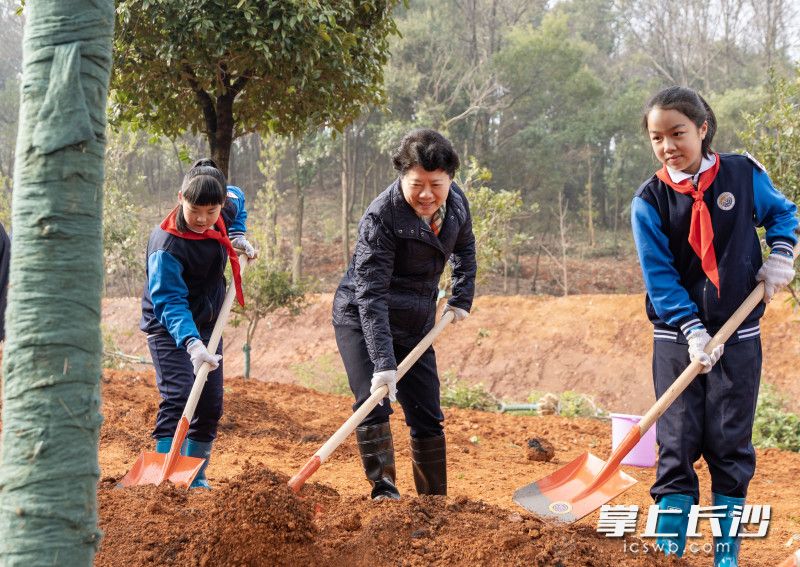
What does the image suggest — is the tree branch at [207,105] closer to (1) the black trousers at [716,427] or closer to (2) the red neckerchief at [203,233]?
(2) the red neckerchief at [203,233]

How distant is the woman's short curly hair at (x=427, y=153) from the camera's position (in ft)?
10.8

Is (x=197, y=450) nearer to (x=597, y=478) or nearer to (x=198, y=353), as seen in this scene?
(x=198, y=353)

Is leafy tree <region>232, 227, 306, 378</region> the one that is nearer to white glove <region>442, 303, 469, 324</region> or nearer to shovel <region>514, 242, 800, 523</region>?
white glove <region>442, 303, 469, 324</region>

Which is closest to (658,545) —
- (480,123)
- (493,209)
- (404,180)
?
(404,180)

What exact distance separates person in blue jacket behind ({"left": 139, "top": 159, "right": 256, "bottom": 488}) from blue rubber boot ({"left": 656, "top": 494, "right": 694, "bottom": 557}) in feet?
6.65

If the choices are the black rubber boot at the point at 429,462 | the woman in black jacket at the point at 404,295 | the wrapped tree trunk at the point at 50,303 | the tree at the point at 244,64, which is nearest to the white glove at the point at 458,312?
the woman in black jacket at the point at 404,295

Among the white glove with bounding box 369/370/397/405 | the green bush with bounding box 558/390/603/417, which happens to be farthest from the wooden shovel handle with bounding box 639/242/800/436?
the green bush with bounding box 558/390/603/417

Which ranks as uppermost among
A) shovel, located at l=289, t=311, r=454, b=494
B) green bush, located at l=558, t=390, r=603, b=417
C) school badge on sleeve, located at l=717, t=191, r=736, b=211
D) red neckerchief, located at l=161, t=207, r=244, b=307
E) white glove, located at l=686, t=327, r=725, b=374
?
school badge on sleeve, located at l=717, t=191, r=736, b=211

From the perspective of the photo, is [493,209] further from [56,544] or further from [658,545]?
[56,544]

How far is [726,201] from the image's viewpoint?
3.00m

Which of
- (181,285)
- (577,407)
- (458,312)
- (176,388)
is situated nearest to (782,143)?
(577,407)

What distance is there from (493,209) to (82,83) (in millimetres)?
8564

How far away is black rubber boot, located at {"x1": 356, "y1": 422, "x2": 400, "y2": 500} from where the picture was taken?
3611 mm

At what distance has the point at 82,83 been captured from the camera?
5.66 feet
